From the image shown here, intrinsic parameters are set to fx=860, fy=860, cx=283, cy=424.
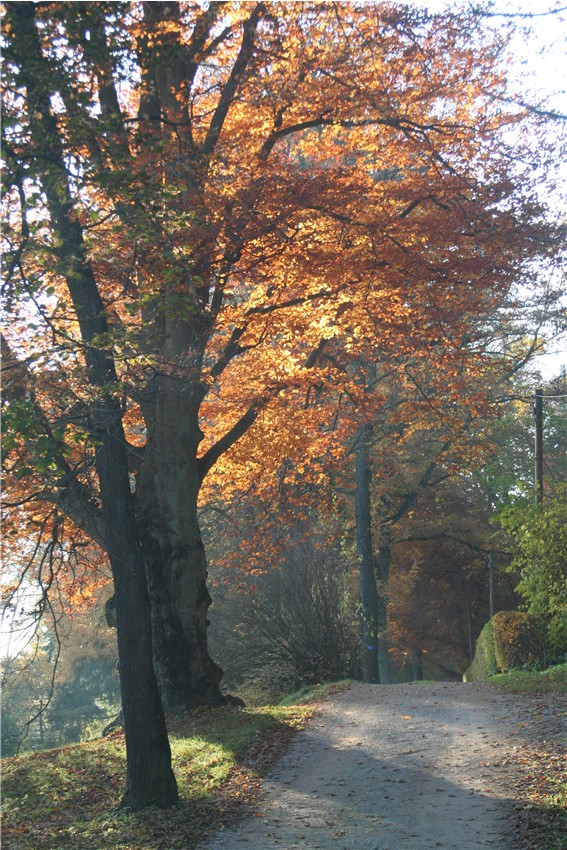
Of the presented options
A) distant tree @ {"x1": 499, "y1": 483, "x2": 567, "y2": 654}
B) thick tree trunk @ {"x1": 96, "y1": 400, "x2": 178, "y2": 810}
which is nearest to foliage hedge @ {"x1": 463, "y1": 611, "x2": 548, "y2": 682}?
distant tree @ {"x1": 499, "y1": 483, "x2": 567, "y2": 654}

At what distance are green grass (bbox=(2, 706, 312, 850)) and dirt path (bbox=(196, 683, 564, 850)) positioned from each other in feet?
1.17

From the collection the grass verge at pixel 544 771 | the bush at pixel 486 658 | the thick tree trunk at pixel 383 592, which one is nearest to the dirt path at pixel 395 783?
the grass verge at pixel 544 771

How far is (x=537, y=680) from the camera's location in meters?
15.1

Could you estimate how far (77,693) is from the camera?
41.9m

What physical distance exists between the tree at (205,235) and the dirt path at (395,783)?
4.76 ft

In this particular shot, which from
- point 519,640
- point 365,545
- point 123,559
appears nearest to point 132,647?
point 123,559

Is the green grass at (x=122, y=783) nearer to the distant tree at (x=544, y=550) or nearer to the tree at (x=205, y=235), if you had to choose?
the tree at (x=205, y=235)

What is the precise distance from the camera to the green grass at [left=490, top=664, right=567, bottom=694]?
14188 millimetres

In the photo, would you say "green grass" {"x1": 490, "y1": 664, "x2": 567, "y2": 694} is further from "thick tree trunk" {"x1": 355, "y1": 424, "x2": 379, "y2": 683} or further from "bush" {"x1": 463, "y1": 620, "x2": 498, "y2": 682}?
"thick tree trunk" {"x1": 355, "y1": 424, "x2": 379, "y2": 683}

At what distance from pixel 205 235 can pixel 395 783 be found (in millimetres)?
6807

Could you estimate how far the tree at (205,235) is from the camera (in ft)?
25.8

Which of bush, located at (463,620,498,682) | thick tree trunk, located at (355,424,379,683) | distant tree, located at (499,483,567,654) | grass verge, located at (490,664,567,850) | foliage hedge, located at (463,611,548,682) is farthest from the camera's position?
thick tree trunk, located at (355,424,379,683)

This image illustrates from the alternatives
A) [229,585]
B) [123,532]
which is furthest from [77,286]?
[229,585]

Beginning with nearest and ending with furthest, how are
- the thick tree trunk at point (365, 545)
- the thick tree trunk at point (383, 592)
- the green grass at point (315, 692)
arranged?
the green grass at point (315, 692) < the thick tree trunk at point (365, 545) < the thick tree trunk at point (383, 592)
